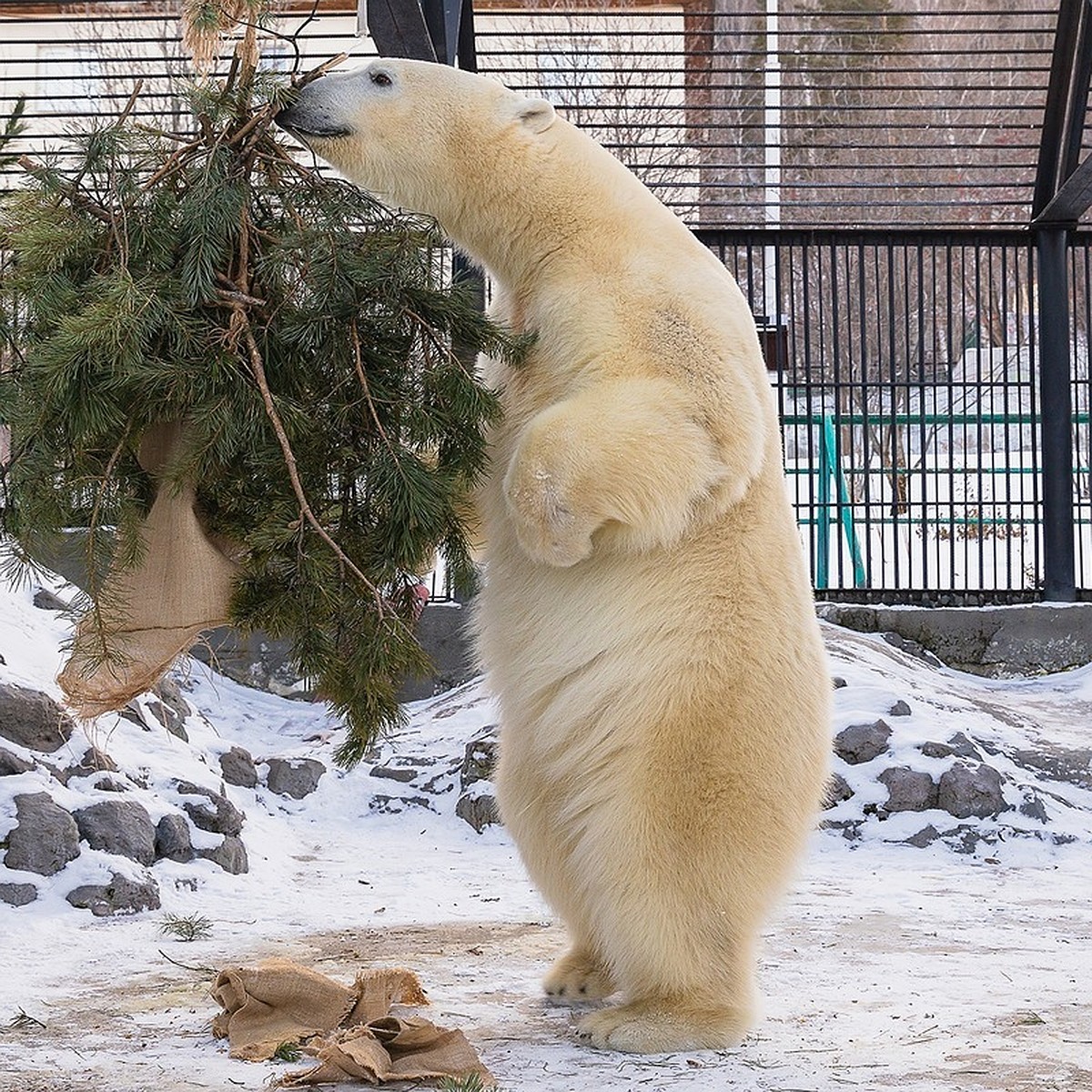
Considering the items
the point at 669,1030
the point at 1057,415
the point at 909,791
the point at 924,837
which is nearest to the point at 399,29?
the point at 909,791

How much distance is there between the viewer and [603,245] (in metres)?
3.34

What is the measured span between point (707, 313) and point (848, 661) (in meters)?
4.53

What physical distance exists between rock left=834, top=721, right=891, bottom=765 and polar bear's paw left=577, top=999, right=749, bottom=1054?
3425 mm

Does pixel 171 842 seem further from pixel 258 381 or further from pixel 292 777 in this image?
pixel 258 381

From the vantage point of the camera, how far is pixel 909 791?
245 inches

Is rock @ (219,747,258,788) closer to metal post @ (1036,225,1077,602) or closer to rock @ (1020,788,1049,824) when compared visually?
rock @ (1020,788,1049,824)

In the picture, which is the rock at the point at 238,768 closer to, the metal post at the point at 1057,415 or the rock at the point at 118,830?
the rock at the point at 118,830

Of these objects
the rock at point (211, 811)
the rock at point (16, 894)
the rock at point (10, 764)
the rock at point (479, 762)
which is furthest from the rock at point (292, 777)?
the rock at point (16, 894)

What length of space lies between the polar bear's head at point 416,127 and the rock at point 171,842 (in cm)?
264

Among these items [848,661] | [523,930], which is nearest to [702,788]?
[523,930]

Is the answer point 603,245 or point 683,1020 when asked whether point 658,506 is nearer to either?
point 603,245

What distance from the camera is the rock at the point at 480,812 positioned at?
6.34 metres

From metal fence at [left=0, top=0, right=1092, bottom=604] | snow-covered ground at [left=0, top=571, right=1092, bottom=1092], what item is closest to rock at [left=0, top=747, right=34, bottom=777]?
snow-covered ground at [left=0, top=571, right=1092, bottom=1092]

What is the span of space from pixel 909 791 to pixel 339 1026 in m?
3.64
